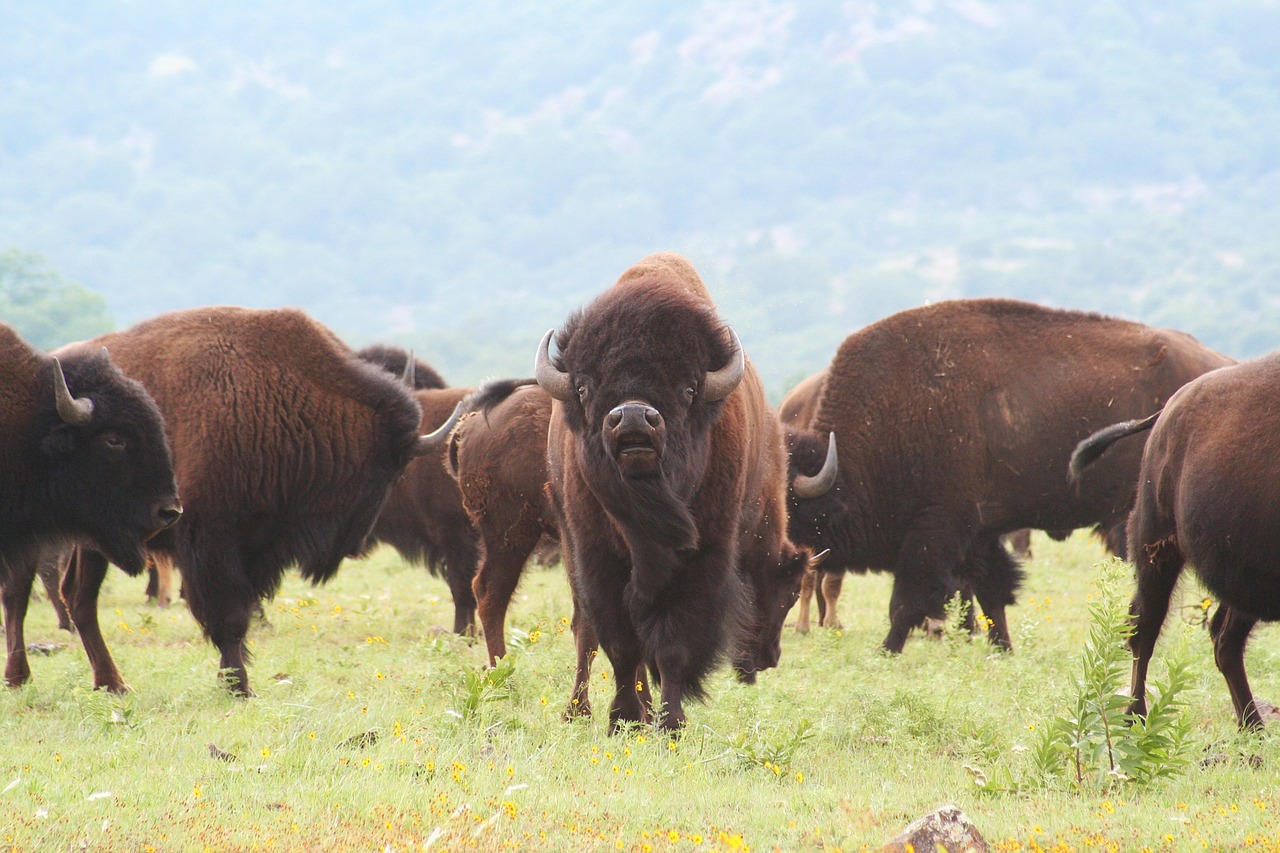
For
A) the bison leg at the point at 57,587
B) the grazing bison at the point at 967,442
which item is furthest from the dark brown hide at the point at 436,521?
the grazing bison at the point at 967,442

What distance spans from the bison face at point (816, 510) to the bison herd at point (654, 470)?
0.02 metres

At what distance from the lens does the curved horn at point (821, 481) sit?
9688mm

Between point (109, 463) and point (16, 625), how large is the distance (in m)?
1.67

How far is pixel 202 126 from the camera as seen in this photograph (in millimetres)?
179375

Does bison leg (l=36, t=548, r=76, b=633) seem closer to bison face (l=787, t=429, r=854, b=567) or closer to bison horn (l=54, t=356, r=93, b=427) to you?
bison horn (l=54, t=356, r=93, b=427)

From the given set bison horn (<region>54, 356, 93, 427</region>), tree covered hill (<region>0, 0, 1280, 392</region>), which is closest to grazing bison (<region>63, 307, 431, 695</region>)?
bison horn (<region>54, 356, 93, 427</region>)

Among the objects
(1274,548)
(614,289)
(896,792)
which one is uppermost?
(614,289)

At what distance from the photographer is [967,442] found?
10.5 m

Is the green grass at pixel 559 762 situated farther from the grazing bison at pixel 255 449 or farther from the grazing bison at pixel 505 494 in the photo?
the grazing bison at pixel 255 449

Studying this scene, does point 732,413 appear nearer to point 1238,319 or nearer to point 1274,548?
point 1274,548

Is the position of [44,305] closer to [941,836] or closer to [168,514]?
[168,514]

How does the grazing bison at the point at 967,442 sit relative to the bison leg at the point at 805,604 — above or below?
above

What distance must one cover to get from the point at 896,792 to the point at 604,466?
1.80 metres

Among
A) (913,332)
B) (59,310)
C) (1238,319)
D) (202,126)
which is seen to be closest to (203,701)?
(913,332)
